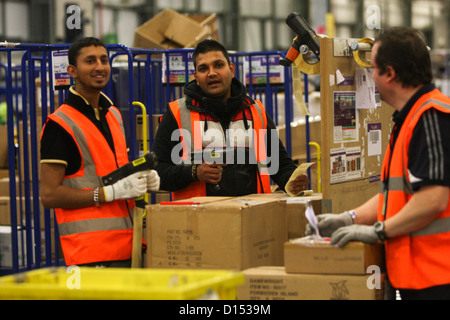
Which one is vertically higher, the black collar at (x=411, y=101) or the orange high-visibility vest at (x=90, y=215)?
the black collar at (x=411, y=101)

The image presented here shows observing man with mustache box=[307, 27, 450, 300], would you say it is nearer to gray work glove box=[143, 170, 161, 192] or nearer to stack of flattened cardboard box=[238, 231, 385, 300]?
stack of flattened cardboard box=[238, 231, 385, 300]

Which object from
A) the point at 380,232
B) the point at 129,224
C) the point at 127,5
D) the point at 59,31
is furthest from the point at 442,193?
the point at 127,5

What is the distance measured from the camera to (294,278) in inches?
121

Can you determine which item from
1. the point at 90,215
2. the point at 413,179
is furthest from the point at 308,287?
the point at 90,215

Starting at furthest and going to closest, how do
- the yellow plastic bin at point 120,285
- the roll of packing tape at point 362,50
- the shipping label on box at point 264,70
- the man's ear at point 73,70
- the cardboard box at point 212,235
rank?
the shipping label on box at point 264,70
the man's ear at point 73,70
the roll of packing tape at point 362,50
the cardboard box at point 212,235
the yellow plastic bin at point 120,285

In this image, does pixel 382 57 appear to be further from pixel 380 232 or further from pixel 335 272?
pixel 335 272

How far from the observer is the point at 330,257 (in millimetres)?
3045

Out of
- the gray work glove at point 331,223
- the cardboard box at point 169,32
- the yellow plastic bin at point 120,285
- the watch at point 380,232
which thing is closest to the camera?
the yellow plastic bin at point 120,285

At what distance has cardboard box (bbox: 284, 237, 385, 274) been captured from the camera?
300 cm

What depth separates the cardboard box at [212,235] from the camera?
336 centimetres

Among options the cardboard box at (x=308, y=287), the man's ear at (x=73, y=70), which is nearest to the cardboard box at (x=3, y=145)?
the man's ear at (x=73, y=70)

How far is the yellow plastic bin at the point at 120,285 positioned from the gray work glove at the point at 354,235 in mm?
678

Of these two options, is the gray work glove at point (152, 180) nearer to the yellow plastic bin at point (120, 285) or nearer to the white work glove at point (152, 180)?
the white work glove at point (152, 180)

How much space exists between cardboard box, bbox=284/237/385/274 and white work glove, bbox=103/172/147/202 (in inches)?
40.0
